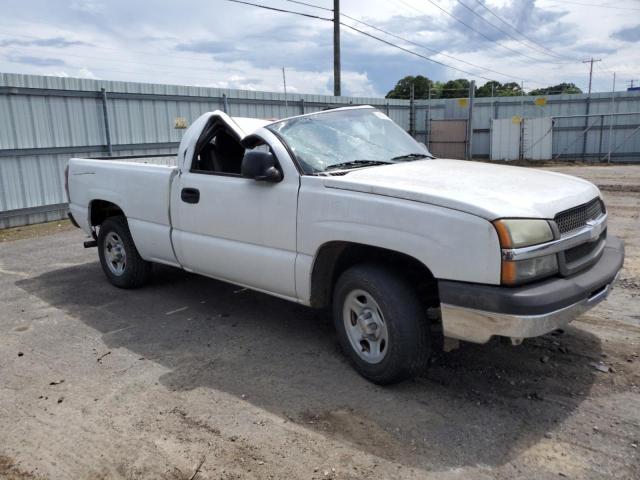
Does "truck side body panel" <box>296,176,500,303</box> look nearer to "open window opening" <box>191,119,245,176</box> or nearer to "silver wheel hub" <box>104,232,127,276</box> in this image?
"open window opening" <box>191,119,245,176</box>

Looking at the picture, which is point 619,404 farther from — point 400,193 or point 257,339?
point 257,339

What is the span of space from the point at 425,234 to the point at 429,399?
3.73ft

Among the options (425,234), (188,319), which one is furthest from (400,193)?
(188,319)

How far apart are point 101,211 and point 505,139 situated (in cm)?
2266

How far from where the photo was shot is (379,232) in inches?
139

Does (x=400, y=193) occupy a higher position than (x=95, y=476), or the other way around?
(x=400, y=193)

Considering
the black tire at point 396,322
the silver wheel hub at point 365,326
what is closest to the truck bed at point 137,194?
the silver wheel hub at point 365,326

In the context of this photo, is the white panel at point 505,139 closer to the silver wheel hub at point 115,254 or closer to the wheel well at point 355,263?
the silver wheel hub at point 115,254

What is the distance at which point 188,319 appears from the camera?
17.4 feet

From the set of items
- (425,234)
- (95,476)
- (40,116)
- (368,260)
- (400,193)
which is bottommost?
(95,476)

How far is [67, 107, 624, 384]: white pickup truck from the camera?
3119 millimetres

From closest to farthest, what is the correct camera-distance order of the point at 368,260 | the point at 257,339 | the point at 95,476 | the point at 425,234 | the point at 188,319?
1. the point at 95,476
2. the point at 425,234
3. the point at 368,260
4. the point at 257,339
5. the point at 188,319

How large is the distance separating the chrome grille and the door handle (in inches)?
121

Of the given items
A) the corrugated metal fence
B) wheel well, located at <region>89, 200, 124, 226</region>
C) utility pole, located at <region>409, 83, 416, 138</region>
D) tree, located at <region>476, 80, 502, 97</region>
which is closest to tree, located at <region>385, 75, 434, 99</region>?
tree, located at <region>476, 80, 502, 97</region>
